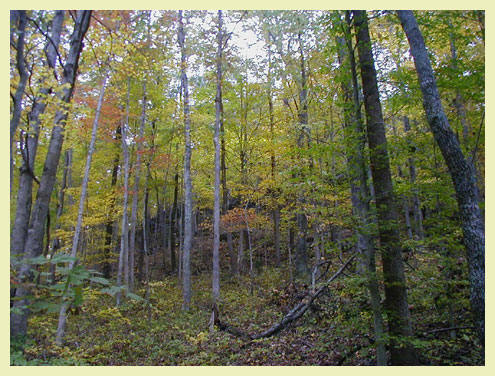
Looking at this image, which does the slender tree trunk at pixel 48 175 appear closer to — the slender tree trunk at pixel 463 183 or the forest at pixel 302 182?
the forest at pixel 302 182

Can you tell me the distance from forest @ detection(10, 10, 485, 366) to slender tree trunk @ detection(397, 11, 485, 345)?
2 centimetres

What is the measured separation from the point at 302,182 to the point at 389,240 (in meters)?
1.71

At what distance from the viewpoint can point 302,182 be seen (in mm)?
4988

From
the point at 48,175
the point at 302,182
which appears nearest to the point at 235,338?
the point at 302,182

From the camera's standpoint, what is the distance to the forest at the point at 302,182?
11.7 ft

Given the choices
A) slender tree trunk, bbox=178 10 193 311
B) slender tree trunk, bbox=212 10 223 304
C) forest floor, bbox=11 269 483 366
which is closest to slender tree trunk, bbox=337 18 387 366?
forest floor, bbox=11 269 483 366

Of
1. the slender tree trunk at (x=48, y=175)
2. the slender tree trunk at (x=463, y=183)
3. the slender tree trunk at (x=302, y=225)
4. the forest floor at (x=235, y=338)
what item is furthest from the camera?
the slender tree trunk at (x=302, y=225)

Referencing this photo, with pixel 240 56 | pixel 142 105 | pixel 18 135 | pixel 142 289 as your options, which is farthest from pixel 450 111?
pixel 142 289

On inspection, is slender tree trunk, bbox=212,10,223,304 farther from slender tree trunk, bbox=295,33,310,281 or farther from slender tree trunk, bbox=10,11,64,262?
slender tree trunk, bbox=10,11,64,262

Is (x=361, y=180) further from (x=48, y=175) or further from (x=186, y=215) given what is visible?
(x=186, y=215)

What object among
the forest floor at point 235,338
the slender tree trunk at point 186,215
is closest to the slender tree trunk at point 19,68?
the forest floor at point 235,338

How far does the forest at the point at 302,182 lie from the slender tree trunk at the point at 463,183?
2 cm

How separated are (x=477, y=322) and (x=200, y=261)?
1282cm

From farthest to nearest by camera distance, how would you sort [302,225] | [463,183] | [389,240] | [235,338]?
[302,225]
[235,338]
[389,240]
[463,183]
